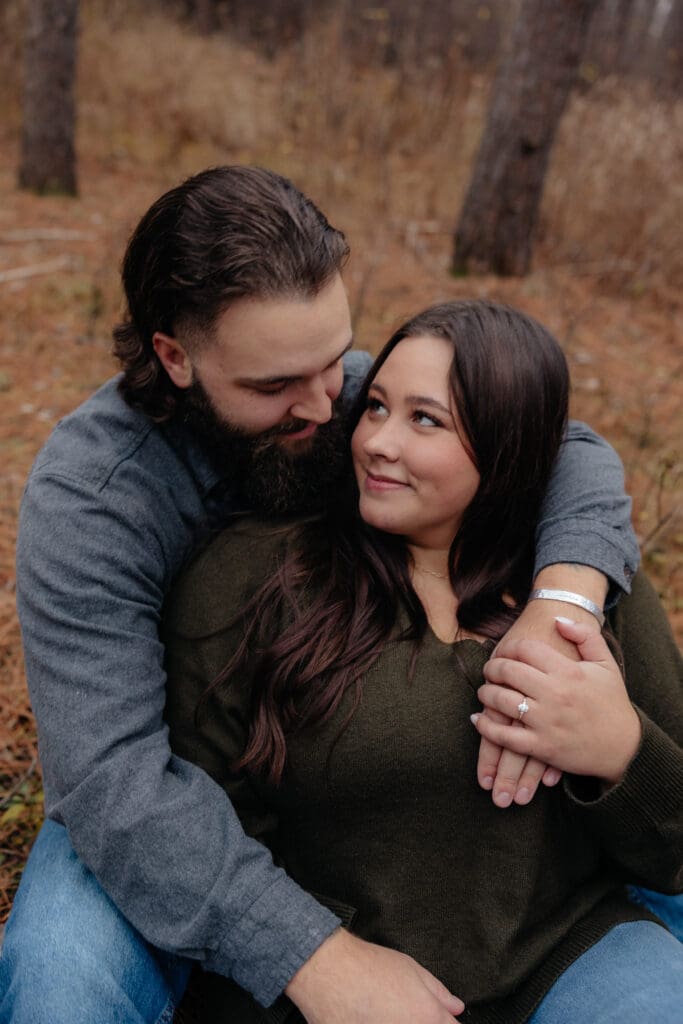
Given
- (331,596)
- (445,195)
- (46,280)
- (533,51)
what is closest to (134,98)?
(445,195)

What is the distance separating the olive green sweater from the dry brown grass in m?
0.88

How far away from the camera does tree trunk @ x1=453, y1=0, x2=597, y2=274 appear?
5.53 meters

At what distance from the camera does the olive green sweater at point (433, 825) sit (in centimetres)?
179

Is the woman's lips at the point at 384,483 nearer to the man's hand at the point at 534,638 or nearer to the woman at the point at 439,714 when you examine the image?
the woman at the point at 439,714

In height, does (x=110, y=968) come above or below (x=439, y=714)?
below

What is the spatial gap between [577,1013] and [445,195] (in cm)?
684

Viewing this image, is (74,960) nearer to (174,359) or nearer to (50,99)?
(174,359)

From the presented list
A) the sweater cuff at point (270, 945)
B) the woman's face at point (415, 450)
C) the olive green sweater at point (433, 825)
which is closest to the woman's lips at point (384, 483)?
the woman's face at point (415, 450)

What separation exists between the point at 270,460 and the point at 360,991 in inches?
47.3

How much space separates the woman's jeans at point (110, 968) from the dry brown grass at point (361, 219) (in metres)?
0.61

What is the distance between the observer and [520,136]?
18.9 ft

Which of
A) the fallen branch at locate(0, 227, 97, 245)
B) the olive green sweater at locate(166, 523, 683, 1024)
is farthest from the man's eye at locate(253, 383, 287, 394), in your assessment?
the fallen branch at locate(0, 227, 97, 245)

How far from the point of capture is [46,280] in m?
5.64

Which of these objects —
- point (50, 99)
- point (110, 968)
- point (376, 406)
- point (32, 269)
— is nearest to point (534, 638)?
point (376, 406)
